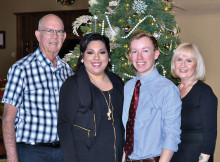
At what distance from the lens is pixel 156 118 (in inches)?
69.1


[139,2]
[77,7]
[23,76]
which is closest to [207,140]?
[23,76]

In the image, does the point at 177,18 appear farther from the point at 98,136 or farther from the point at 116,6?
the point at 98,136

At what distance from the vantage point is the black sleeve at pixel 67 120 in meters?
1.81

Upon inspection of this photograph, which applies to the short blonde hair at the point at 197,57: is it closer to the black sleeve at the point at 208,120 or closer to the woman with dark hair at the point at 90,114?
the black sleeve at the point at 208,120

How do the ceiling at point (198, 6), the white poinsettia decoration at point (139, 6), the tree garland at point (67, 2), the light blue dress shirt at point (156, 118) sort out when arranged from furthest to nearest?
the tree garland at point (67, 2), the ceiling at point (198, 6), the white poinsettia decoration at point (139, 6), the light blue dress shirt at point (156, 118)

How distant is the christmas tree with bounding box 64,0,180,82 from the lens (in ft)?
9.30

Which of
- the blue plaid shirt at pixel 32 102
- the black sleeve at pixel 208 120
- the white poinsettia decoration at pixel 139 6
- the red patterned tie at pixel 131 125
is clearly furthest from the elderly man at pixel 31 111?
the white poinsettia decoration at pixel 139 6

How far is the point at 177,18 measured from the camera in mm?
4453

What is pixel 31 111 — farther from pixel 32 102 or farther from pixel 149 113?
pixel 149 113

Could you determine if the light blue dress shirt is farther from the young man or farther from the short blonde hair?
the short blonde hair

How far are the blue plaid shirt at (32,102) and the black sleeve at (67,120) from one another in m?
0.21

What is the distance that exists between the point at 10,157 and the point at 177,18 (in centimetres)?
343

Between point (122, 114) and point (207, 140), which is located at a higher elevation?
point (122, 114)

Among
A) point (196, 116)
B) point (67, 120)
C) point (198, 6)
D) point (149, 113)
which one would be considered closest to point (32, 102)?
point (67, 120)
